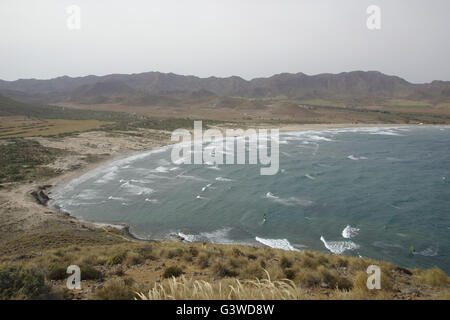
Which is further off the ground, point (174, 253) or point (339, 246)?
point (174, 253)

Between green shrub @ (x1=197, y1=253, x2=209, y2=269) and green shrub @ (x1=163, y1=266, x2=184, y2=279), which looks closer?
green shrub @ (x1=163, y1=266, x2=184, y2=279)

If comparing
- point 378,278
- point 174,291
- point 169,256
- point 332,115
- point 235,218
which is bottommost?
point 235,218

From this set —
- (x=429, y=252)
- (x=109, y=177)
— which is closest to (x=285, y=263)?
(x=429, y=252)

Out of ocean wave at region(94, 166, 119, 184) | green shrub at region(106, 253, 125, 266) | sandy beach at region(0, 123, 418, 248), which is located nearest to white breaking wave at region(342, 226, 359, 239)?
green shrub at region(106, 253, 125, 266)

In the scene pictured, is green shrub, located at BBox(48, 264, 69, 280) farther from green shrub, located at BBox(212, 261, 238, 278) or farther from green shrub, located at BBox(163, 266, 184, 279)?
green shrub, located at BBox(212, 261, 238, 278)

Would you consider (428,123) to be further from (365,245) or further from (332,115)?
(365,245)

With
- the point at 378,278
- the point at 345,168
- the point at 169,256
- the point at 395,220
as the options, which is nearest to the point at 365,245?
the point at 395,220

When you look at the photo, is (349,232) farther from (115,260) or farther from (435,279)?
(115,260)
